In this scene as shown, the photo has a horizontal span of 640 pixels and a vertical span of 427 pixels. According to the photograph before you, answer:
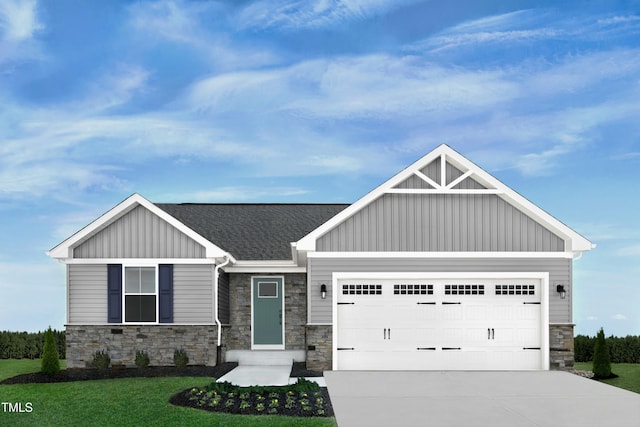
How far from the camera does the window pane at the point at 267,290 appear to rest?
21516 mm

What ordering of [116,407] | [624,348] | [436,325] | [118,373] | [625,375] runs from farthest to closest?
[624,348]
[625,375]
[436,325]
[118,373]
[116,407]

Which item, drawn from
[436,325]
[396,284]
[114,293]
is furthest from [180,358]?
[436,325]

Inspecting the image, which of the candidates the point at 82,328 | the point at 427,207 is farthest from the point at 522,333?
the point at 82,328

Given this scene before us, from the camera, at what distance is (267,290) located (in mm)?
21547

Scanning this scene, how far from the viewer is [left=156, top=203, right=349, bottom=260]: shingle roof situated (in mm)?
22094

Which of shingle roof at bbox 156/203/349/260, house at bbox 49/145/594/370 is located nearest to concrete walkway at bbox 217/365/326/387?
house at bbox 49/145/594/370

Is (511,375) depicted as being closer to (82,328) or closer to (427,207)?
(427,207)

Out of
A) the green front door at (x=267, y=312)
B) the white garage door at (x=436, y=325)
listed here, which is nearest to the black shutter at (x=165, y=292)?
the green front door at (x=267, y=312)

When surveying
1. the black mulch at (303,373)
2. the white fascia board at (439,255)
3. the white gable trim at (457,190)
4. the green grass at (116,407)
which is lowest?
the black mulch at (303,373)

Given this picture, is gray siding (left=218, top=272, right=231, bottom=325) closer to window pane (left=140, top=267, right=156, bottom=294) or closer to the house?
the house

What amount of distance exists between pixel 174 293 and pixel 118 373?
2.53 metres

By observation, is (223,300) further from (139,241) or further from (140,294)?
(139,241)

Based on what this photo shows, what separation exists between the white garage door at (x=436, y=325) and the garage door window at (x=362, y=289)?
0.01 metres

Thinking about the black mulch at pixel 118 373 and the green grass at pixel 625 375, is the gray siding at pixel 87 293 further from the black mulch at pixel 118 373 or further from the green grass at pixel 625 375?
the green grass at pixel 625 375
